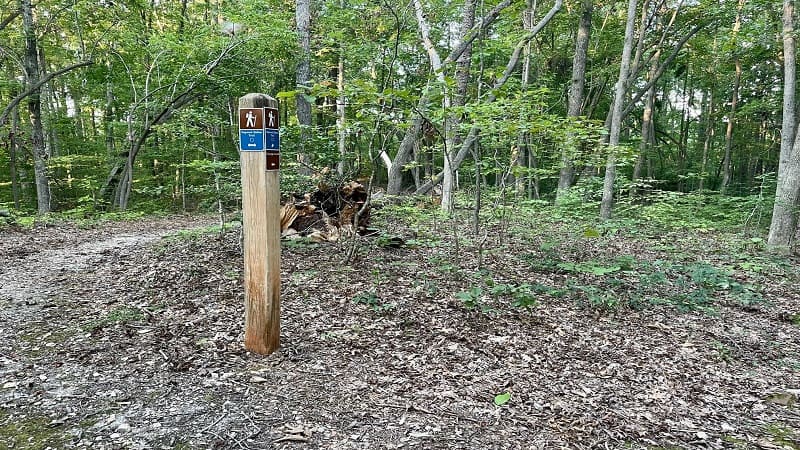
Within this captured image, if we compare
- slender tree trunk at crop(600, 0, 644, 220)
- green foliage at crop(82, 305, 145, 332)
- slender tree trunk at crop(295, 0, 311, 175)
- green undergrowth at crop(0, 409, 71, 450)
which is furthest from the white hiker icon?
slender tree trunk at crop(600, 0, 644, 220)

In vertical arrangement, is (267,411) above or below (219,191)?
below

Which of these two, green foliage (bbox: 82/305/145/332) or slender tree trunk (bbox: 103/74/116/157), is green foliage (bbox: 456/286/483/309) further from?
slender tree trunk (bbox: 103/74/116/157)

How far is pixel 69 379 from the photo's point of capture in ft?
9.80

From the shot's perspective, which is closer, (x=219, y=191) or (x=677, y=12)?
(x=219, y=191)

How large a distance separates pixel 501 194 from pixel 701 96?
24.5 metres

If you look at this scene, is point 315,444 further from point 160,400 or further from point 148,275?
point 148,275

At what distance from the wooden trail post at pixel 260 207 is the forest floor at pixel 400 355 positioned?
0.42m

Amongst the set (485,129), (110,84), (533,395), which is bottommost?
(533,395)

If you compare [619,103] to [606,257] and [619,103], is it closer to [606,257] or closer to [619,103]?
[619,103]

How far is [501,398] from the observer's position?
290cm

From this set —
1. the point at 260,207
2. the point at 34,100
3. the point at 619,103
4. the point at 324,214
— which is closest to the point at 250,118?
the point at 260,207

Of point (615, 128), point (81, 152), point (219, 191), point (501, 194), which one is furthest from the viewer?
point (81, 152)

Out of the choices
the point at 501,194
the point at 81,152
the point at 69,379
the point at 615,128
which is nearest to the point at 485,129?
the point at 501,194

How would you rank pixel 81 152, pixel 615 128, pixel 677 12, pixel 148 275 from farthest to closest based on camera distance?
1. pixel 81 152
2. pixel 677 12
3. pixel 615 128
4. pixel 148 275
